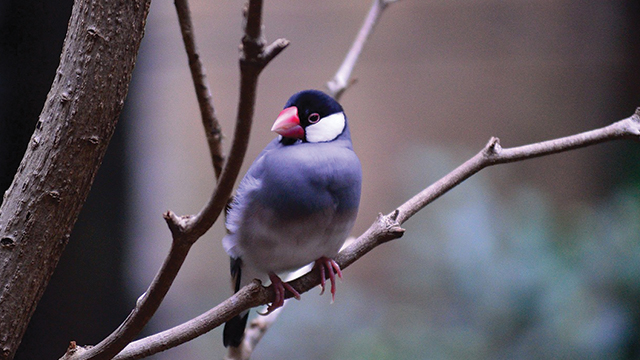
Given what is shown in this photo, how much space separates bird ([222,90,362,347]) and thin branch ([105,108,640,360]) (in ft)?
0.14

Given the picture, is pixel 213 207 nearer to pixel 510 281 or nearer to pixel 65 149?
pixel 65 149

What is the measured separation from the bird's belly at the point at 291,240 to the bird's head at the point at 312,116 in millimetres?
136

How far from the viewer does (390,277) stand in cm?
179

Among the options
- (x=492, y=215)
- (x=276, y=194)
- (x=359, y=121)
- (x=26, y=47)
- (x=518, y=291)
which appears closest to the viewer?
(x=276, y=194)

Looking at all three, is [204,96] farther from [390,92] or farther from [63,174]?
[390,92]

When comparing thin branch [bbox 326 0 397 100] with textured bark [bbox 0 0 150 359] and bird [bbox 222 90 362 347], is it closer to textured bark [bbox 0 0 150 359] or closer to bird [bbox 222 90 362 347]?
bird [bbox 222 90 362 347]

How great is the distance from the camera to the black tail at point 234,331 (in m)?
0.92

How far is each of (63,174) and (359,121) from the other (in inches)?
51.5

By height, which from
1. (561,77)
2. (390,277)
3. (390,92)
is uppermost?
(561,77)

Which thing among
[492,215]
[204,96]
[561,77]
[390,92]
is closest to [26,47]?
[204,96]

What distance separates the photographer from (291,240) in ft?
2.53

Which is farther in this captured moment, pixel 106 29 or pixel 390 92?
pixel 390 92

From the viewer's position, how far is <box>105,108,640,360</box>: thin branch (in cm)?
57

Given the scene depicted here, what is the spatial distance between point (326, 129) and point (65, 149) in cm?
40
